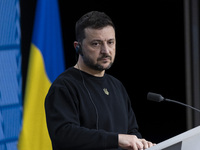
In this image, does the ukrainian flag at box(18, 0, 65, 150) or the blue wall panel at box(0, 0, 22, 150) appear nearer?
the blue wall panel at box(0, 0, 22, 150)

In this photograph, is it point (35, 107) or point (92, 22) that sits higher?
point (92, 22)

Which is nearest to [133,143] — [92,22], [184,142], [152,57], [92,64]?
[184,142]

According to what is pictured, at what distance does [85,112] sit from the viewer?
5.70ft

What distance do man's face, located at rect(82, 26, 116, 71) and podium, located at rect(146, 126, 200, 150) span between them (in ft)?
2.06

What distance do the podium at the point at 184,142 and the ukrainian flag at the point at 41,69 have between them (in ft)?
5.45

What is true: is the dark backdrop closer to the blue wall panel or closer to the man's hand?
the blue wall panel

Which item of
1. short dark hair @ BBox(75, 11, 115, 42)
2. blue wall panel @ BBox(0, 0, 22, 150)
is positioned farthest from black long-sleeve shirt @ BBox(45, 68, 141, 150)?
blue wall panel @ BBox(0, 0, 22, 150)

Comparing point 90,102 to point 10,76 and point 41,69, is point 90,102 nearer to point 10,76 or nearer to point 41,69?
point 10,76

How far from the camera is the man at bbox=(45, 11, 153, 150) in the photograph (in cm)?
161

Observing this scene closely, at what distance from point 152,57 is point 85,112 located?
2.02 m

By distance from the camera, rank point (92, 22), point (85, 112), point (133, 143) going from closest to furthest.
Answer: point (133, 143), point (85, 112), point (92, 22)

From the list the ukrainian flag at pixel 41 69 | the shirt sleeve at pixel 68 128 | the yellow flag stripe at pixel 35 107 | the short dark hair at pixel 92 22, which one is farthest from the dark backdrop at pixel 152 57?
the shirt sleeve at pixel 68 128

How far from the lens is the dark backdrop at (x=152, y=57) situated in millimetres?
3553

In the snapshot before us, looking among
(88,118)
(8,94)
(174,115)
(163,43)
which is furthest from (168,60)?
(88,118)
